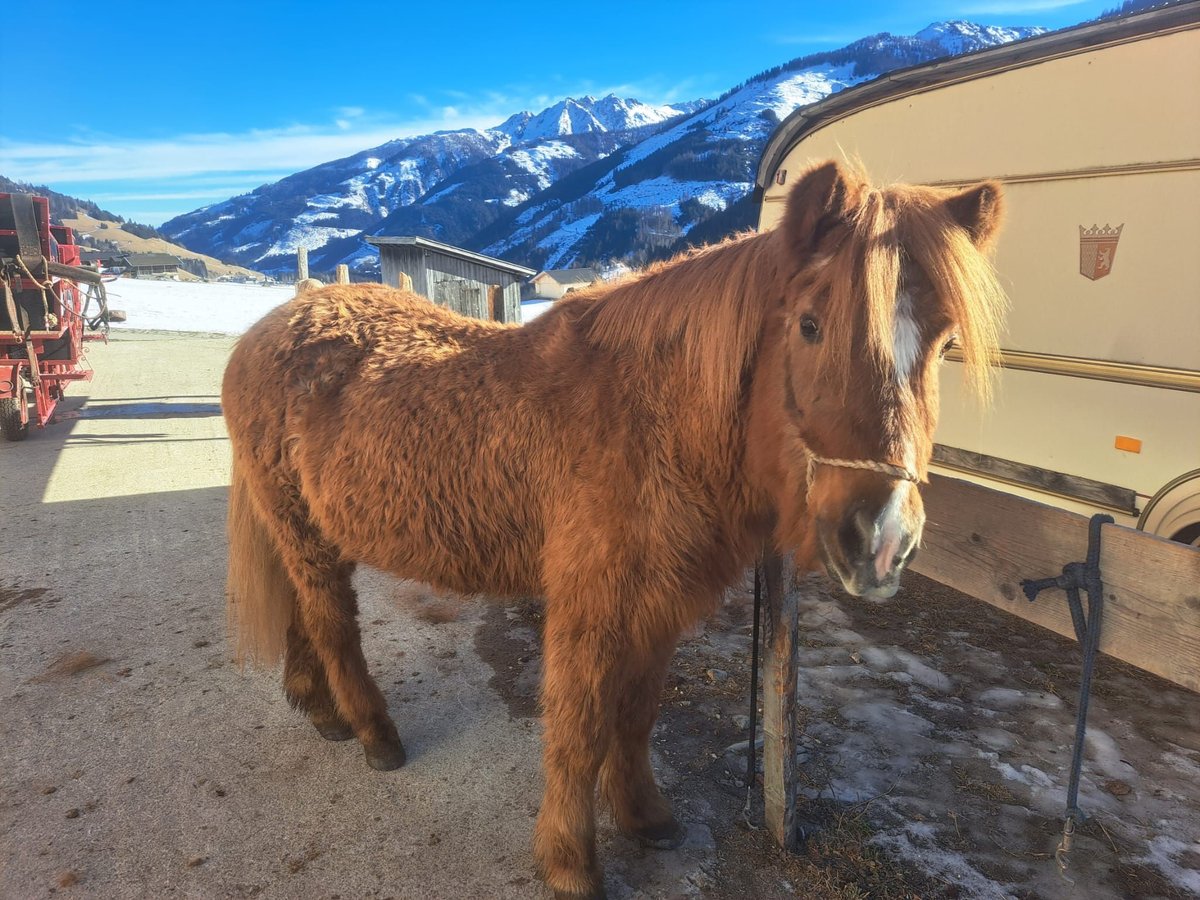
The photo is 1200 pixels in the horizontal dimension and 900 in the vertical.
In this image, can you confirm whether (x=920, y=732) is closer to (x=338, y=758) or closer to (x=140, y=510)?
(x=338, y=758)

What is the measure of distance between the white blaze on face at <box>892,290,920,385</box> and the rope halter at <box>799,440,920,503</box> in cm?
21

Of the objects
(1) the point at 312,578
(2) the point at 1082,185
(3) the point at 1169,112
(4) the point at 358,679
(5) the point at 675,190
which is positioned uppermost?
(5) the point at 675,190

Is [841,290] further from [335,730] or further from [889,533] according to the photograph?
[335,730]

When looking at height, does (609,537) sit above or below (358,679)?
above

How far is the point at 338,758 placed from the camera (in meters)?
3.07

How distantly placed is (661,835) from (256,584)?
2323 millimetres

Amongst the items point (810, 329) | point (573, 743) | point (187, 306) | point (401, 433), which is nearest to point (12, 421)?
point (401, 433)

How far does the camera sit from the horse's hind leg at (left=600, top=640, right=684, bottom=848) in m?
2.53

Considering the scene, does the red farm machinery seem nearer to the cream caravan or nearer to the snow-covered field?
the cream caravan

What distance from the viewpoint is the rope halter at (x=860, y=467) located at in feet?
4.75

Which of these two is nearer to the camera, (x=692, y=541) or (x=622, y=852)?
(x=692, y=541)

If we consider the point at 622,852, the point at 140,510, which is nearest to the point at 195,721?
the point at 622,852

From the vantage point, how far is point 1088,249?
149 inches

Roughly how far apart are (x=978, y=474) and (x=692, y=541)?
11.9 ft
